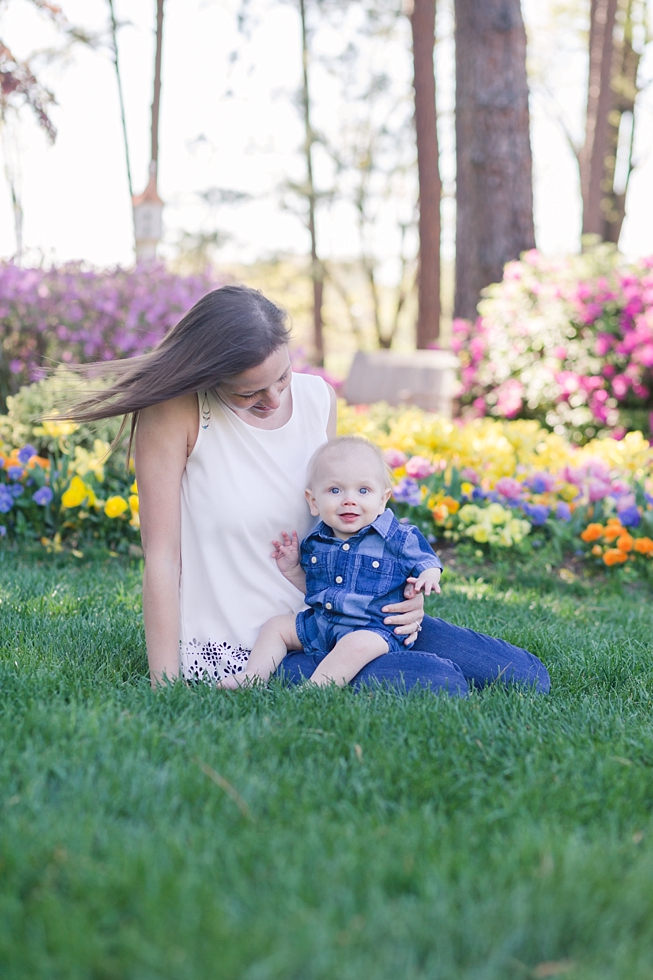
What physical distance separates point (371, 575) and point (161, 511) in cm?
60

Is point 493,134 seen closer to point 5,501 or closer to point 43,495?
point 43,495

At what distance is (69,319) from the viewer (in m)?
6.59

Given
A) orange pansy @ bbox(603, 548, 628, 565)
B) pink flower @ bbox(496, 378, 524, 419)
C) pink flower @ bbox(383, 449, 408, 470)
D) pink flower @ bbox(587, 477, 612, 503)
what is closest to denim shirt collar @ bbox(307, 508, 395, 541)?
orange pansy @ bbox(603, 548, 628, 565)

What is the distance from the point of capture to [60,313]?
21.7ft

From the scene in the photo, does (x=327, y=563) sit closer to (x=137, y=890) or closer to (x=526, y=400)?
(x=137, y=890)

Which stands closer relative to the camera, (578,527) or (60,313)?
(578,527)

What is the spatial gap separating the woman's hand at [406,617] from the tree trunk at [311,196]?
16412 mm

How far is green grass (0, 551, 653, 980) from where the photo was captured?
1.20 m

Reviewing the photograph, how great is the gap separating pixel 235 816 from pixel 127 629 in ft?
4.82

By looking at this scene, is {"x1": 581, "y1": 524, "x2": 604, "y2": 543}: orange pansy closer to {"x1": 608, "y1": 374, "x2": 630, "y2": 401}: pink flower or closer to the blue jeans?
the blue jeans

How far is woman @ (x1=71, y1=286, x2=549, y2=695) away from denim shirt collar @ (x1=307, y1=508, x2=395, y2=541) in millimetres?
89

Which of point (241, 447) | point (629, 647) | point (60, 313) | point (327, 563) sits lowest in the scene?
point (629, 647)

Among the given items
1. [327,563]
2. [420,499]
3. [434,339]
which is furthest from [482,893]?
[434,339]

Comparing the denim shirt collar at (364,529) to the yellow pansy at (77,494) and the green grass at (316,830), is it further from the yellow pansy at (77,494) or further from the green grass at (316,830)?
the yellow pansy at (77,494)
